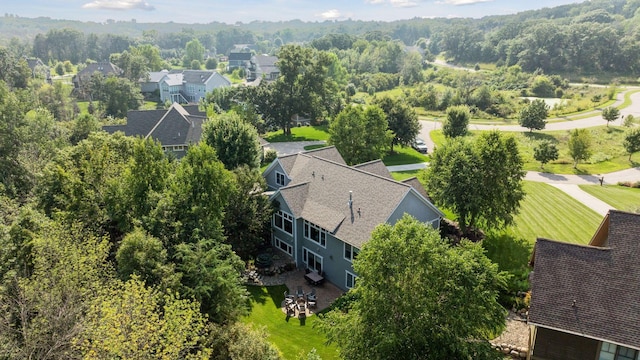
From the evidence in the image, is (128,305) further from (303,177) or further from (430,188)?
(430,188)

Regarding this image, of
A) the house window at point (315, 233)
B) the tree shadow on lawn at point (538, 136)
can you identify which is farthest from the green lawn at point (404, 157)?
the house window at point (315, 233)

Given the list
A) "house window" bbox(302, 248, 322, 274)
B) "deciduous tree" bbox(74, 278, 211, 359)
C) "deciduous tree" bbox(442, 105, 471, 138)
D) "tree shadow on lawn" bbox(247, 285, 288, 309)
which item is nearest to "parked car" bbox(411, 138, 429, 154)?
"deciduous tree" bbox(442, 105, 471, 138)

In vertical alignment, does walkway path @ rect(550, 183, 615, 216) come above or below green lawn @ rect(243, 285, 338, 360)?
above

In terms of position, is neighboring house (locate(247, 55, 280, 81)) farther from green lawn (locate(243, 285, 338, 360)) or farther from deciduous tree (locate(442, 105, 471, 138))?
green lawn (locate(243, 285, 338, 360))

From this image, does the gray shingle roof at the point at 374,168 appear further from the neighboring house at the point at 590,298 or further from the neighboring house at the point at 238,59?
the neighboring house at the point at 238,59

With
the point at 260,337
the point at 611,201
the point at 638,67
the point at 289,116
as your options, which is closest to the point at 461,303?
the point at 260,337

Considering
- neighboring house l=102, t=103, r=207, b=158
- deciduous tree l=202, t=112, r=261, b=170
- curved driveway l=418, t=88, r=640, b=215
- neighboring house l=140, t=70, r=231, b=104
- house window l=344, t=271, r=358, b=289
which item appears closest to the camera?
house window l=344, t=271, r=358, b=289
